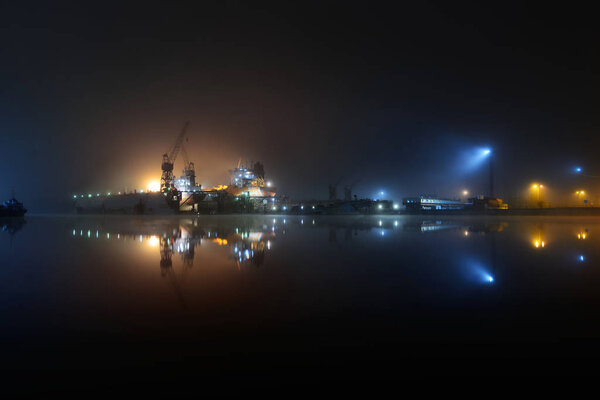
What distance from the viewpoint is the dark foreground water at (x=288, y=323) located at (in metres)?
2.34

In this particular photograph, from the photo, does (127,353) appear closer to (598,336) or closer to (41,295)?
(41,295)

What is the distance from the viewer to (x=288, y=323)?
10.5 ft

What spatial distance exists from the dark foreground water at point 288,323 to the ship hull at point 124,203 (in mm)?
71576

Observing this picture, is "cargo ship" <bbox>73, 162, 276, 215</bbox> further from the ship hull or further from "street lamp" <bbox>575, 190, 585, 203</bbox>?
"street lamp" <bbox>575, 190, 585, 203</bbox>

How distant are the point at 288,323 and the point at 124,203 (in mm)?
115350

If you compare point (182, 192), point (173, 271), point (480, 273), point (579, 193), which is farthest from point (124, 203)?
point (579, 193)

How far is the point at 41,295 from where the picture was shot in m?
4.28

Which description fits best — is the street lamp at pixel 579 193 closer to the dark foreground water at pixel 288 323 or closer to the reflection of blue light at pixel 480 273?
the dark foreground water at pixel 288 323

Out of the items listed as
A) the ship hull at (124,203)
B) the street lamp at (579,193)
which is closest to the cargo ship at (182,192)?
the ship hull at (124,203)

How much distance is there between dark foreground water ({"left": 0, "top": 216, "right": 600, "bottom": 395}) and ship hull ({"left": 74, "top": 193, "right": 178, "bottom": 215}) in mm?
71576

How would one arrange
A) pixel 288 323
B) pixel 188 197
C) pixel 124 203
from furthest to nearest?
1. pixel 124 203
2. pixel 188 197
3. pixel 288 323

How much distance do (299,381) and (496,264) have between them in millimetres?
5773

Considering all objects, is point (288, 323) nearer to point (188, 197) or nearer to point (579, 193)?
point (579, 193)

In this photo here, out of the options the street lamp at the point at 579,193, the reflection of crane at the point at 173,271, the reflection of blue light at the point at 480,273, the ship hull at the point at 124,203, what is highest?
the ship hull at the point at 124,203
